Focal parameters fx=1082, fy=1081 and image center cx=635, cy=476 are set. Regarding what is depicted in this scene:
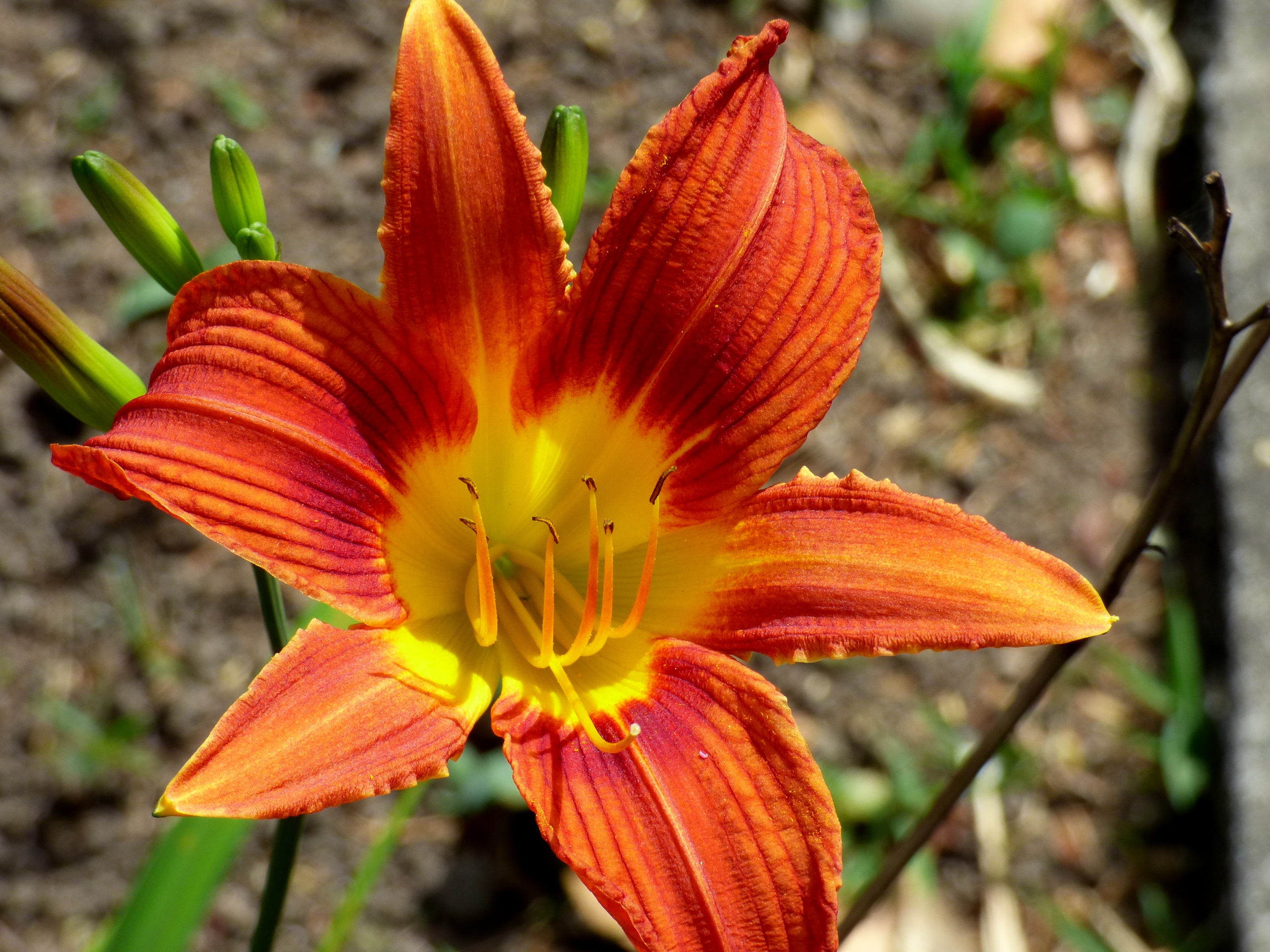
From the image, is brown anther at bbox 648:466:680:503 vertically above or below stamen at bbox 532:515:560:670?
above

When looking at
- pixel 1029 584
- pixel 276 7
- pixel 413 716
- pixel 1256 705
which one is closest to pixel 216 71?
pixel 276 7

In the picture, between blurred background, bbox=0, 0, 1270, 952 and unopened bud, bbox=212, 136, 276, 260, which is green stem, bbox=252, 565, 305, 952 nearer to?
unopened bud, bbox=212, 136, 276, 260

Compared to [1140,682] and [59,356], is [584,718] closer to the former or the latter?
[59,356]

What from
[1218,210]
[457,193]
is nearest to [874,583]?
[1218,210]

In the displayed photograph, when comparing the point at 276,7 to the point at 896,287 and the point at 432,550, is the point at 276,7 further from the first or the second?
the point at 432,550

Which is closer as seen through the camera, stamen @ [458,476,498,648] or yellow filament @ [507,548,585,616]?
stamen @ [458,476,498,648]

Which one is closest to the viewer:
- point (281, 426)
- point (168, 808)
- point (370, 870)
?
point (168, 808)

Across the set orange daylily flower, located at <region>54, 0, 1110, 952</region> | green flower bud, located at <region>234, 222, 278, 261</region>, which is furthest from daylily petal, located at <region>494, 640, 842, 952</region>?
green flower bud, located at <region>234, 222, 278, 261</region>
